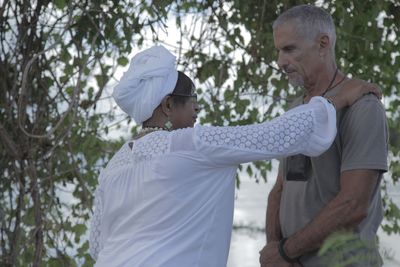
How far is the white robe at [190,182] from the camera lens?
232cm

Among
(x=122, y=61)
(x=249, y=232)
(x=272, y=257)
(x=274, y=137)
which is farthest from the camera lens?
(x=249, y=232)

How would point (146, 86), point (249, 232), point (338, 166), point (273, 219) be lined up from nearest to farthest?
point (146, 86)
point (338, 166)
point (273, 219)
point (249, 232)

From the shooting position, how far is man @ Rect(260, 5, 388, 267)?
2.55 meters

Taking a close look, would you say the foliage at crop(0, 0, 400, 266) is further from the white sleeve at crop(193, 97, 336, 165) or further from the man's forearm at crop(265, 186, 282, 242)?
the white sleeve at crop(193, 97, 336, 165)

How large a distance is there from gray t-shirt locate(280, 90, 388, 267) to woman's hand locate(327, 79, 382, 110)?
0.05 ft

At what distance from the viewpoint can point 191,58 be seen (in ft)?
16.5

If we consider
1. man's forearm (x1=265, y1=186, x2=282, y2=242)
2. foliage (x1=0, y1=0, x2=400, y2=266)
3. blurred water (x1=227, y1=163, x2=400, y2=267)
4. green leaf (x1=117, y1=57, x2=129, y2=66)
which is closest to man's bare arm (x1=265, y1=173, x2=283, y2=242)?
man's forearm (x1=265, y1=186, x2=282, y2=242)

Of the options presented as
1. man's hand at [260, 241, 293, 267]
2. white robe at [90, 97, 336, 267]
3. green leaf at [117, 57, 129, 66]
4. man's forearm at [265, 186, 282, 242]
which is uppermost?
green leaf at [117, 57, 129, 66]

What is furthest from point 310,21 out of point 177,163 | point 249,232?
point 249,232

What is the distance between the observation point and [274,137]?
2.30m

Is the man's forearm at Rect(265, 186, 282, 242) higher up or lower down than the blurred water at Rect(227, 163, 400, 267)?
higher up

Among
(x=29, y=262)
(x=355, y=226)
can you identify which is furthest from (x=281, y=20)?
(x=29, y=262)

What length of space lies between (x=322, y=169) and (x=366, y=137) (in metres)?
0.17

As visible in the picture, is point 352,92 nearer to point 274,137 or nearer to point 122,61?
point 274,137
